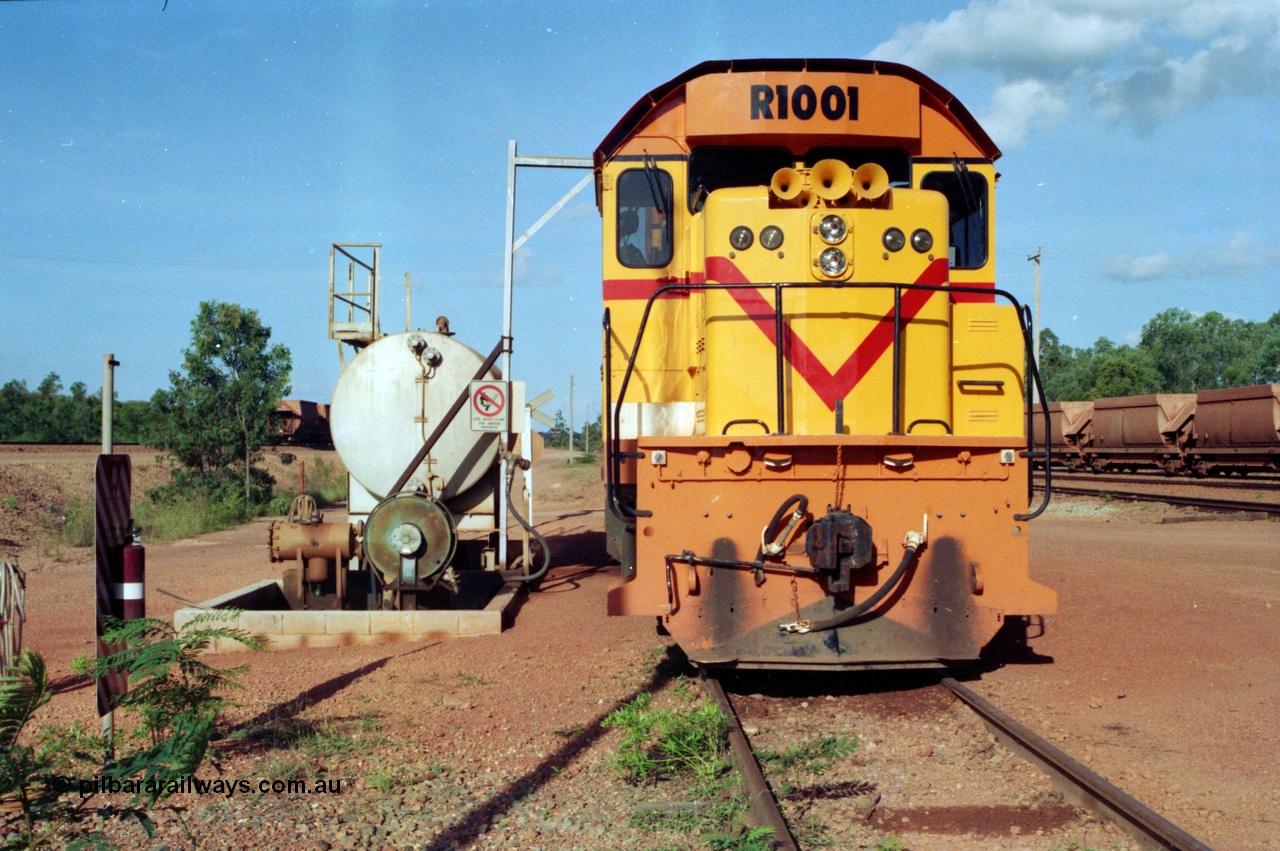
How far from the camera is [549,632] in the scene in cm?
831

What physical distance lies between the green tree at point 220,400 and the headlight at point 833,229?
57.5ft

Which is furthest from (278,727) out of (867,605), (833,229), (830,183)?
(830,183)

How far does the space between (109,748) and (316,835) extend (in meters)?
1.37

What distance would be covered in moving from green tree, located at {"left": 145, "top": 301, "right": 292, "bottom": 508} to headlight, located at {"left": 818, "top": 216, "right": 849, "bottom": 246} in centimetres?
1751

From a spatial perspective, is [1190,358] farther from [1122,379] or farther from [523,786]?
[523,786]

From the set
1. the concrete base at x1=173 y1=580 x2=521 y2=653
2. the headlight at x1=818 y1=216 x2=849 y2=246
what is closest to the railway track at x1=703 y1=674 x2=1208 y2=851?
the headlight at x1=818 y1=216 x2=849 y2=246

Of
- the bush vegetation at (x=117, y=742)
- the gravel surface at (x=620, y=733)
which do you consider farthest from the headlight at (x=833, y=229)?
the bush vegetation at (x=117, y=742)

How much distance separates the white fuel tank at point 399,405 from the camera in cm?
997

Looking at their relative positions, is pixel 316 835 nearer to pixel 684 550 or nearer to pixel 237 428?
pixel 684 550

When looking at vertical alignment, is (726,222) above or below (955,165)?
below

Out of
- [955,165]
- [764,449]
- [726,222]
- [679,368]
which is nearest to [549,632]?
[679,368]

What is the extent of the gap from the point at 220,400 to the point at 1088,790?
20.3 meters
